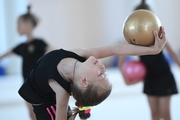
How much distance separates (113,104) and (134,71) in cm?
97

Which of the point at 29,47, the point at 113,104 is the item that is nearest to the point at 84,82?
the point at 29,47

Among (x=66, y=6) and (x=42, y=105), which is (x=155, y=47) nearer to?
(x=42, y=105)

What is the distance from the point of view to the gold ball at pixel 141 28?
1402 millimetres

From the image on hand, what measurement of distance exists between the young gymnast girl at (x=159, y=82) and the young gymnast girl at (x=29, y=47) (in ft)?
2.50

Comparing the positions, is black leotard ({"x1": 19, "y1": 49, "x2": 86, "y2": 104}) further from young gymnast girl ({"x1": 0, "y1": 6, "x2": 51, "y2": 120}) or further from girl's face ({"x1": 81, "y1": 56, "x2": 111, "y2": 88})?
young gymnast girl ({"x1": 0, "y1": 6, "x2": 51, "y2": 120})

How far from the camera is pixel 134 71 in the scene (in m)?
2.30

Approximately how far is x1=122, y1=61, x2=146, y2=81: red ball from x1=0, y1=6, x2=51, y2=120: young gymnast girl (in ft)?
1.99

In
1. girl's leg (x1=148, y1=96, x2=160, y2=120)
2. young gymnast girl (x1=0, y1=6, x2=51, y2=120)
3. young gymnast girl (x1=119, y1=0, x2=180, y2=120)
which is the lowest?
girl's leg (x1=148, y1=96, x2=160, y2=120)

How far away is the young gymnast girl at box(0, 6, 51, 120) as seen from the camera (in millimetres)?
2471

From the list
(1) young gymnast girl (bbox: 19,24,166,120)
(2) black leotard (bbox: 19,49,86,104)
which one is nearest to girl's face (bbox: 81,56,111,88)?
(1) young gymnast girl (bbox: 19,24,166,120)

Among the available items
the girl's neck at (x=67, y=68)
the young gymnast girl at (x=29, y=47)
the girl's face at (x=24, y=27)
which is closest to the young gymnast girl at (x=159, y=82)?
the young gymnast girl at (x=29, y=47)

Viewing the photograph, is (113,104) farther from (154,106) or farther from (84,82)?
(84,82)

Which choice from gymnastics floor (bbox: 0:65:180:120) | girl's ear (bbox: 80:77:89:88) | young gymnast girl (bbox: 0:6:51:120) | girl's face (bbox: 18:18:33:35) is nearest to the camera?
girl's ear (bbox: 80:77:89:88)

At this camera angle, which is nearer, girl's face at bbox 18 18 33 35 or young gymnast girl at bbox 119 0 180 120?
young gymnast girl at bbox 119 0 180 120
